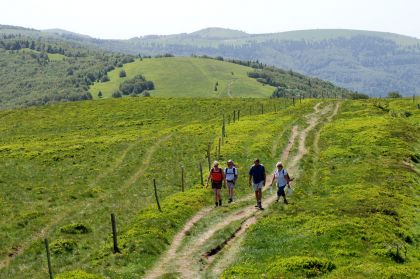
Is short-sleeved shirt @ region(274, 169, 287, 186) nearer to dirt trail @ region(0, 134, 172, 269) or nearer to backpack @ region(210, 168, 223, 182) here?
backpack @ region(210, 168, 223, 182)

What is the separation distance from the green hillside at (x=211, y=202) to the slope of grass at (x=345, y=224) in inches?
4.1

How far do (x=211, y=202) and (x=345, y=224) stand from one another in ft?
38.8

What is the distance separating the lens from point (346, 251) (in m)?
26.2

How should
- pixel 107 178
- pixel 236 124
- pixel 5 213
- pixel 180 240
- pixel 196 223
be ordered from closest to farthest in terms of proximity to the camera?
pixel 180 240, pixel 196 223, pixel 5 213, pixel 107 178, pixel 236 124

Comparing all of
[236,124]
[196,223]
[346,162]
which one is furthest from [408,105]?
[196,223]

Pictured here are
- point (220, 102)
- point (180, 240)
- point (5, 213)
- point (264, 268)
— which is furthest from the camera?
point (220, 102)

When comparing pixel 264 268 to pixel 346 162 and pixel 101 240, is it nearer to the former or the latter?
pixel 101 240

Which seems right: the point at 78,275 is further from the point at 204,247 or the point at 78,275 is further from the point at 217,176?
the point at 217,176

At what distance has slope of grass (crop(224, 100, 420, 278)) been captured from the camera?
2412 centimetres

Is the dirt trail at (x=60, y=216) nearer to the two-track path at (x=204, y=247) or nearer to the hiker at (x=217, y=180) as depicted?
the two-track path at (x=204, y=247)

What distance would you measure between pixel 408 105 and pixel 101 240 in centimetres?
8496

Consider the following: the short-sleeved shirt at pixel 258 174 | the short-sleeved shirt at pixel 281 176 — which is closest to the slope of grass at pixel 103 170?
the short-sleeved shirt at pixel 258 174

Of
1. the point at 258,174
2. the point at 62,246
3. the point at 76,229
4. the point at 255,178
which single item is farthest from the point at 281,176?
the point at 62,246

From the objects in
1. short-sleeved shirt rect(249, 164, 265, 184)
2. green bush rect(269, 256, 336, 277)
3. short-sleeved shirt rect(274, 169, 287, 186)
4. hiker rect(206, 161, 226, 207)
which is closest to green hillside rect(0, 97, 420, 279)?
green bush rect(269, 256, 336, 277)
